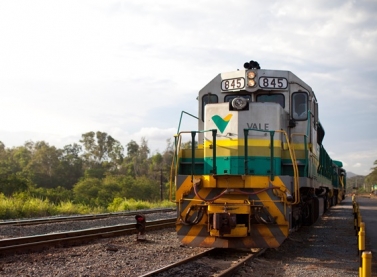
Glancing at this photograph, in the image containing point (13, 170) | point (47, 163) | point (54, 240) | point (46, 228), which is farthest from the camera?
point (47, 163)

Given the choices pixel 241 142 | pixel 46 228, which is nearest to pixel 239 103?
pixel 241 142

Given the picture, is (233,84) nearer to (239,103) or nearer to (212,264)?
(239,103)

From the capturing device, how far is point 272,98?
8.44 meters

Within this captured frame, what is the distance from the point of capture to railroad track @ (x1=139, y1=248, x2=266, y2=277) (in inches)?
229

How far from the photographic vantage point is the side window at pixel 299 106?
852 centimetres

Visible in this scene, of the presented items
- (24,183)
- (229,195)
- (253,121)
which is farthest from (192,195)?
(24,183)

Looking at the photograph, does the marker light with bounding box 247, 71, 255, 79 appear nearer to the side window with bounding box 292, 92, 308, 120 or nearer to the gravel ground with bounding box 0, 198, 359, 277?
the side window with bounding box 292, 92, 308, 120

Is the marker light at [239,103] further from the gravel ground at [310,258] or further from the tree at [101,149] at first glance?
the tree at [101,149]

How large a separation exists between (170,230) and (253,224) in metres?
4.68

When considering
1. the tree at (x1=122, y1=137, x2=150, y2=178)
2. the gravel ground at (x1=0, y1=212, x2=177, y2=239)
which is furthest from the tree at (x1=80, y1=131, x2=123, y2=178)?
the gravel ground at (x1=0, y1=212, x2=177, y2=239)

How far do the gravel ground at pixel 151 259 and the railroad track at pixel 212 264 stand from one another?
12 cm

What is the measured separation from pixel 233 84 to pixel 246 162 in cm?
189

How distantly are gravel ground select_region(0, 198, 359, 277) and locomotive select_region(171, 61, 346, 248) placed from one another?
48 cm

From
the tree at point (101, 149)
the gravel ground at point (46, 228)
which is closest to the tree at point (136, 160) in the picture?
the tree at point (101, 149)
